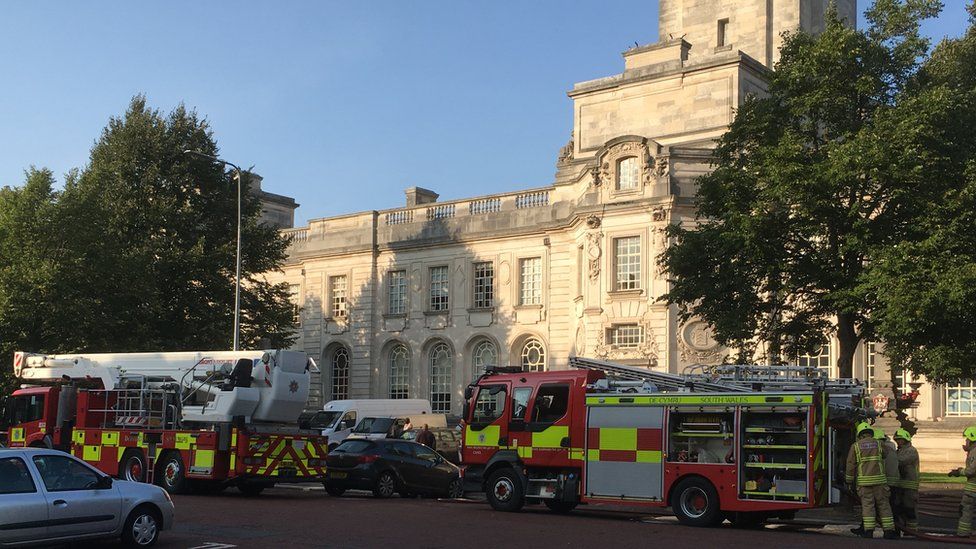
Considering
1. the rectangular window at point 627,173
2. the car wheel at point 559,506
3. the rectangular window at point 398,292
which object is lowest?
the car wheel at point 559,506

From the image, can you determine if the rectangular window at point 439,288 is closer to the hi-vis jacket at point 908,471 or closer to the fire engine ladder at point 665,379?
the fire engine ladder at point 665,379

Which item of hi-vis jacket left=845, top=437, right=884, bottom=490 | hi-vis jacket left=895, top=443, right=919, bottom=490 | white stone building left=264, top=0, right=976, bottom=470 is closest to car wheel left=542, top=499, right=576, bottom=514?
hi-vis jacket left=845, top=437, right=884, bottom=490

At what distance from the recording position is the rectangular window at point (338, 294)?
53.8m

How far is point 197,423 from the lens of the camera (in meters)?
24.2

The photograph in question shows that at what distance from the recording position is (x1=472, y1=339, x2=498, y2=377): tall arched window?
1922 inches

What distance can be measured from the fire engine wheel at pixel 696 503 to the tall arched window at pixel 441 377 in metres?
31.5

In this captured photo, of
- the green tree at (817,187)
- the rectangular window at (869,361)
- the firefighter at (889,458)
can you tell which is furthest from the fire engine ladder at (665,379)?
the rectangular window at (869,361)

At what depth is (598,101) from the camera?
1902 inches

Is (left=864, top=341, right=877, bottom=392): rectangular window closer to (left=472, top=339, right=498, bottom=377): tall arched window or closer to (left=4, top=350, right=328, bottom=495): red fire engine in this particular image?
(left=472, top=339, right=498, bottom=377): tall arched window

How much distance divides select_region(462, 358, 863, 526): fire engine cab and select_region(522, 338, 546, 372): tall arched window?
24.4m

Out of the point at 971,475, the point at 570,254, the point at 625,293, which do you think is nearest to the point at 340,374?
the point at 570,254

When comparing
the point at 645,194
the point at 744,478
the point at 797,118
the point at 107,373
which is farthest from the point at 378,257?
the point at 744,478

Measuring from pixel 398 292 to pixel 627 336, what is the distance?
15.0 metres

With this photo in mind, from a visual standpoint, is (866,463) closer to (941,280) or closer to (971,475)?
(971,475)
